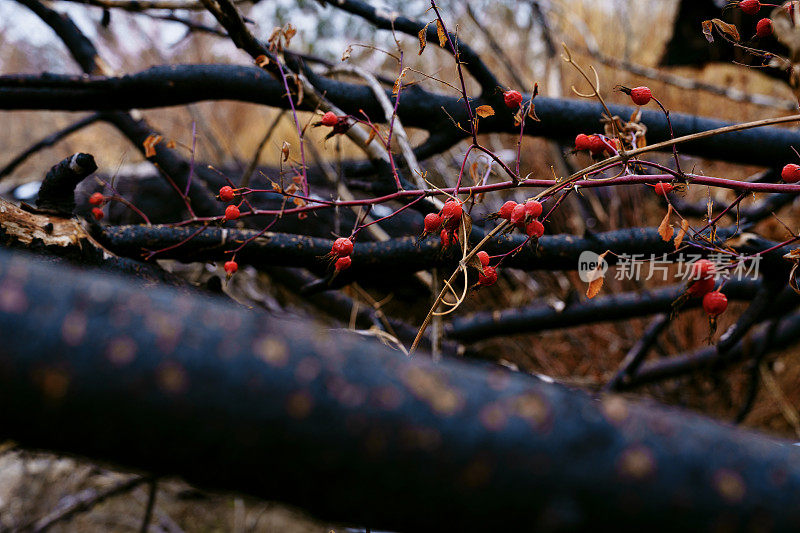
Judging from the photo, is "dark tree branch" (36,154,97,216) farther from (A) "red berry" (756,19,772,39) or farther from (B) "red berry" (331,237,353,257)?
(A) "red berry" (756,19,772,39)

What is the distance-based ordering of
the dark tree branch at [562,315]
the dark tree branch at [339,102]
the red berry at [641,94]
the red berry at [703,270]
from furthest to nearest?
the dark tree branch at [562,315] → the dark tree branch at [339,102] → the red berry at [641,94] → the red berry at [703,270]

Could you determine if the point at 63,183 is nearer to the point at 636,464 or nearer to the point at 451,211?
the point at 451,211

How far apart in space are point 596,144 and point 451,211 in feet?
0.64

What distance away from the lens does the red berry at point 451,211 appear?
0.48 m

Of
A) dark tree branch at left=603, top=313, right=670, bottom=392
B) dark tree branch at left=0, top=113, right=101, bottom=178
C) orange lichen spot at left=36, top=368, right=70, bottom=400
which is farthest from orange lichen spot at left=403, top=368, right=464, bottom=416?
dark tree branch at left=0, top=113, right=101, bottom=178

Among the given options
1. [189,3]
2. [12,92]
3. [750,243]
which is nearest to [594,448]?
[750,243]

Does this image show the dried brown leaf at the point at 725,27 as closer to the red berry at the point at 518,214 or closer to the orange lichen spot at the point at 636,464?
the red berry at the point at 518,214

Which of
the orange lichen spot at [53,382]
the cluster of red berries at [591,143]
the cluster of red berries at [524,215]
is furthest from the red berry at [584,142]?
the orange lichen spot at [53,382]

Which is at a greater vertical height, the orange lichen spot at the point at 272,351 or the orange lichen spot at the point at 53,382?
the orange lichen spot at the point at 272,351

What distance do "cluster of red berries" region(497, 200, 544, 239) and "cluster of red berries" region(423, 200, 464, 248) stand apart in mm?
41

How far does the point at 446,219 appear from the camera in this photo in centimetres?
49

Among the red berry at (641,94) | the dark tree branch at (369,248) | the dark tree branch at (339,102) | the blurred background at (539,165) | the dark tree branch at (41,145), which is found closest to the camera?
the red berry at (641,94)

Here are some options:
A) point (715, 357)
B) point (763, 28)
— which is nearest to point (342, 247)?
point (763, 28)

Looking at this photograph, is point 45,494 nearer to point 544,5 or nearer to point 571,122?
point 571,122
